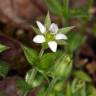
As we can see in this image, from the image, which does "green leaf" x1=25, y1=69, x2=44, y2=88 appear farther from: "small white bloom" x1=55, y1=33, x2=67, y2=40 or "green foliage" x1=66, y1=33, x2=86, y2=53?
"green foliage" x1=66, y1=33, x2=86, y2=53

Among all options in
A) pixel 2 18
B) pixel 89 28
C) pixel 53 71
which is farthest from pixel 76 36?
pixel 53 71

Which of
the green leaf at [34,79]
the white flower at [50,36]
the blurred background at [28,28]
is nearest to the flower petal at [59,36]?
the white flower at [50,36]

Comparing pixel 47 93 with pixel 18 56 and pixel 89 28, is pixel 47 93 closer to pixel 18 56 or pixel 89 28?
pixel 18 56

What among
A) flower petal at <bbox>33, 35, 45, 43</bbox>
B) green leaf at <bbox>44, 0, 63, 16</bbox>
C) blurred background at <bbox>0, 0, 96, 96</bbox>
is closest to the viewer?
flower petal at <bbox>33, 35, 45, 43</bbox>

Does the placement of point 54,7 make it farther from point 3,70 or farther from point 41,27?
point 3,70

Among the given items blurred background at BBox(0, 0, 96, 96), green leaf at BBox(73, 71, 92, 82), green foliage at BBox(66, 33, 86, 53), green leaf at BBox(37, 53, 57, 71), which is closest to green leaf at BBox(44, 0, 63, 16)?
blurred background at BBox(0, 0, 96, 96)

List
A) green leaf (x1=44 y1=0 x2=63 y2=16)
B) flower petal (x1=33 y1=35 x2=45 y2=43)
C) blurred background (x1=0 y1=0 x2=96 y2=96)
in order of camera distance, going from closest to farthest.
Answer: flower petal (x1=33 y1=35 x2=45 y2=43), blurred background (x1=0 y1=0 x2=96 y2=96), green leaf (x1=44 y1=0 x2=63 y2=16)

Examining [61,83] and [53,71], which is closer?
[53,71]
